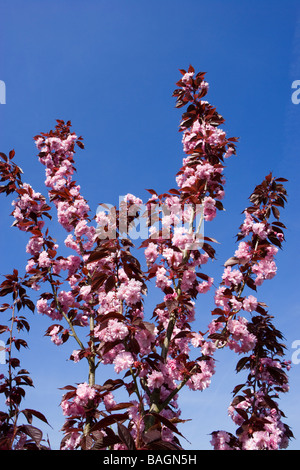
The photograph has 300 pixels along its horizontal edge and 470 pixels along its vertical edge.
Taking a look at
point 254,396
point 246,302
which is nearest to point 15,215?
point 246,302

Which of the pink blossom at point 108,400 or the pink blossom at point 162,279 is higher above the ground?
the pink blossom at point 162,279

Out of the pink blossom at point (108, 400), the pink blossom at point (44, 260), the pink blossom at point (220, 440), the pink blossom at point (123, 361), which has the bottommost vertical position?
the pink blossom at point (220, 440)

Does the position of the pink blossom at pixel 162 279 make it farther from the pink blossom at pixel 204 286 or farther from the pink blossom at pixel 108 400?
the pink blossom at pixel 108 400

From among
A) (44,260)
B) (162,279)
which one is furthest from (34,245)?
(162,279)

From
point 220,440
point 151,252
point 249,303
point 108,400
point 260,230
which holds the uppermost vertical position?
point 260,230

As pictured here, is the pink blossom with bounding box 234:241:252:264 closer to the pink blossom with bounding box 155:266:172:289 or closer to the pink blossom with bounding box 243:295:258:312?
the pink blossom with bounding box 243:295:258:312

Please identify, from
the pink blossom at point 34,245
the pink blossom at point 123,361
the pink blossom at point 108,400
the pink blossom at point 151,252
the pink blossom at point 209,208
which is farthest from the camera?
the pink blossom at point 34,245

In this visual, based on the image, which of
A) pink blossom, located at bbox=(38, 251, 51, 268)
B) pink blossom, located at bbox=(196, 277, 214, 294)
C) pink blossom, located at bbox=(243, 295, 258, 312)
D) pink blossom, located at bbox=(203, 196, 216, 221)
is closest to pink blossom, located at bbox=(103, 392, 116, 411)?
pink blossom, located at bbox=(196, 277, 214, 294)

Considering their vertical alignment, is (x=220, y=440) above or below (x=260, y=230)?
below

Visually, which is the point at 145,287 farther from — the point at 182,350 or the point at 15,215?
the point at 15,215

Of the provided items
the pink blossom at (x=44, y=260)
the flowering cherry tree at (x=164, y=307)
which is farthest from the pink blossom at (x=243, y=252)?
the pink blossom at (x=44, y=260)

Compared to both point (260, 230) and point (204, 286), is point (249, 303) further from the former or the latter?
point (260, 230)

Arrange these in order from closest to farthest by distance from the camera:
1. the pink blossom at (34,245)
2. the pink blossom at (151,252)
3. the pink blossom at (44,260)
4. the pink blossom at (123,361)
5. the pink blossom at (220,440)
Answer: the pink blossom at (123,361), the pink blossom at (220,440), the pink blossom at (151,252), the pink blossom at (44,260), the pink blossom at (34,245)

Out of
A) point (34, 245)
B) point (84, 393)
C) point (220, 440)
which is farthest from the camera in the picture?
point (34, 245)
